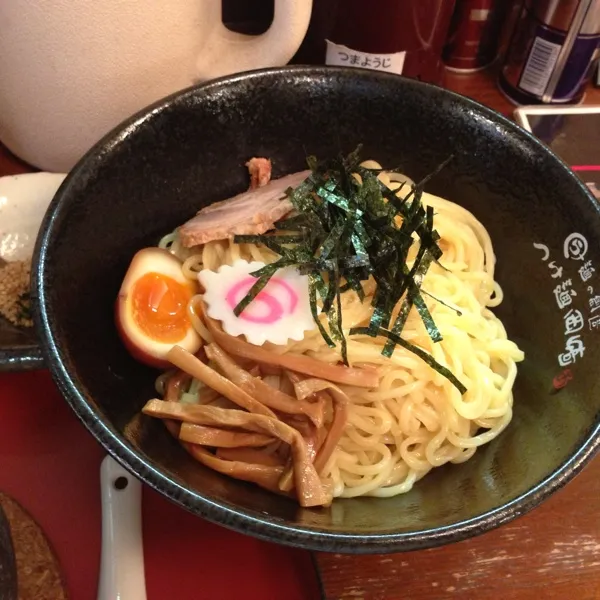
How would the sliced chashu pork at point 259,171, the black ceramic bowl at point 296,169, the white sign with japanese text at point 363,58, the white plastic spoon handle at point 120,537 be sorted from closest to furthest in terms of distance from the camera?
1. the black ceramic bowl at point 296,169
2. the white plastic spoon handle at point 120,537
3. the sliced chashu pork at point 259,171
4. the white sign with japanese text at point 363,58

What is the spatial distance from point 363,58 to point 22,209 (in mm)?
948

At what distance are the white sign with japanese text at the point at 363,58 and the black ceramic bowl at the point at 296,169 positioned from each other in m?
0.22

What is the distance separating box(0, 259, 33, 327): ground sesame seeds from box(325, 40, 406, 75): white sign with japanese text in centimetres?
95

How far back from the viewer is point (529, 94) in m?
2.08

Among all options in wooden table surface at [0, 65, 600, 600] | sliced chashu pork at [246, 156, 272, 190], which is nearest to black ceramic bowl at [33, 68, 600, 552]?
sliced chashu pork at [246, 156, 272, 190]

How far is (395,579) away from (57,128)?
49.1 inches

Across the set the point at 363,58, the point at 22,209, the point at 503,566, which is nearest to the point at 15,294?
the point at 22,209

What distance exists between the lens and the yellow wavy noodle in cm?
126

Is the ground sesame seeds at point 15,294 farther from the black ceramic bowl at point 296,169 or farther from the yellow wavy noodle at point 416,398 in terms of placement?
the yellow wavy noodle at point 416,398

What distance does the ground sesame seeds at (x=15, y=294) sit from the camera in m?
1.43

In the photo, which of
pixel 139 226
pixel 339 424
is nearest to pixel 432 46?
pixel 139 226

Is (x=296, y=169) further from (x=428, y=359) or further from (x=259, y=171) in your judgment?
(x=428, y=359)

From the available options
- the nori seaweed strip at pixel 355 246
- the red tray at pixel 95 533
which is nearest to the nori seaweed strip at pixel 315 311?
the nori seaweed strip at pixel 355 246

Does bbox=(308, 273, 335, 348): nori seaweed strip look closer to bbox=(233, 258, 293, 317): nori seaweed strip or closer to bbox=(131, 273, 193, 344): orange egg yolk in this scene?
bbox=(233, 258, 293, 317): nori seaweed strip
